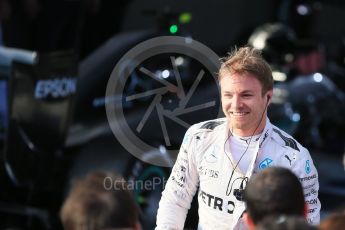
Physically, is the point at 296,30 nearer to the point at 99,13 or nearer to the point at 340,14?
the point at 340,14

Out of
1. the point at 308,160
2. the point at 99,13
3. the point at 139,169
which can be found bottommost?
the point at 139,169

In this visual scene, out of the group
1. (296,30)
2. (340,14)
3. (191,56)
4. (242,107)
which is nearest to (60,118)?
(191,56)

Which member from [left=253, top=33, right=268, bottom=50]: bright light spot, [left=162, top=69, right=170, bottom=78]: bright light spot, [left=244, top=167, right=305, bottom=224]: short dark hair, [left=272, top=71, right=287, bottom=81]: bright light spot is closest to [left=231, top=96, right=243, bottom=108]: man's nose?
[left=244, top=167, right=305, bottom=224]: short dark hair

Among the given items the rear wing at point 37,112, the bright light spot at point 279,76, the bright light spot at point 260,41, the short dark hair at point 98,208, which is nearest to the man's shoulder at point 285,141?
the short dark hair at point 98,208

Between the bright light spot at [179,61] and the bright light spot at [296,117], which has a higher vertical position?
the bright light spot at [179,61]

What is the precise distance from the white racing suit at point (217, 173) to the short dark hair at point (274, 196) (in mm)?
756

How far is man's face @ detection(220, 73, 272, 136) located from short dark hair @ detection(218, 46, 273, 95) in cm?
2

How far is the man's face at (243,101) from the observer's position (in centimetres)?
393

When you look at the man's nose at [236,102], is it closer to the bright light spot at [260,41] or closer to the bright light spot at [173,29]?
the bright light spot at [173,29]

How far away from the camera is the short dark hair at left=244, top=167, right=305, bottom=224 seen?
10.1ft

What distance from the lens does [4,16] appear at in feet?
21.7

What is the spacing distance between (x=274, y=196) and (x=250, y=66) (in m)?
0.96

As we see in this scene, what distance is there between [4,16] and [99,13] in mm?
864

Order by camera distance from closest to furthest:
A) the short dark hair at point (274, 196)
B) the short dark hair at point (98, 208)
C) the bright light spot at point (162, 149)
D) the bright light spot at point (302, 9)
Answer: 1. the short dark hair at point (98, 208)
2. the short dark hair at point (274, 196)
3. the bright light spot at point (162, 149)
4. the bright light spot at point (302, 9)
